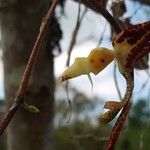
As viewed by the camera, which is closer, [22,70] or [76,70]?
[76,70]

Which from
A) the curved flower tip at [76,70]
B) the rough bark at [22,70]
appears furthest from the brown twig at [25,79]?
the rough bark at [22,70]

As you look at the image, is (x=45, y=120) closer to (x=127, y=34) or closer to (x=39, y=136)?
(x=39, y=136)

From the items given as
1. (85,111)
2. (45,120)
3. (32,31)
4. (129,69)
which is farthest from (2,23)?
(85,111)

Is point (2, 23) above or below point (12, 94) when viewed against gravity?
above

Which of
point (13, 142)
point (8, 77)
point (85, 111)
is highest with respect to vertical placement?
point (8, 77)

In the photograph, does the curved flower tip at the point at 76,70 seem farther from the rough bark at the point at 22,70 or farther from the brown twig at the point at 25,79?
the rough bark at the point at 22,70

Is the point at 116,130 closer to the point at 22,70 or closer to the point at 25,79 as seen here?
the point at 25,79

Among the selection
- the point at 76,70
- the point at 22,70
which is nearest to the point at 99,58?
the point at 76,70

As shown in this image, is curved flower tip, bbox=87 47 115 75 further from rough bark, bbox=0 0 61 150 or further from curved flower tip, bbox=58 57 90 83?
rough bark, bbox=0 0 61 150
